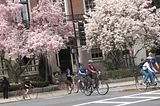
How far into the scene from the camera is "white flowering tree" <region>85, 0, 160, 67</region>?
25.4 metres

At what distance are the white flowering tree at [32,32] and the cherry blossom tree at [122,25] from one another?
91.6 inches

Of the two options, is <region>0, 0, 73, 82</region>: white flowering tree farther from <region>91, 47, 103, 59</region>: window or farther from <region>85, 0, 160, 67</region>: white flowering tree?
<region>91, 47, 103, 59</region>: window

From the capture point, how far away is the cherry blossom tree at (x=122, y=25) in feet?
83.2

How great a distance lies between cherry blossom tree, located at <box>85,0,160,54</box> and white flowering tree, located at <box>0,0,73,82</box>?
2328 millimetres

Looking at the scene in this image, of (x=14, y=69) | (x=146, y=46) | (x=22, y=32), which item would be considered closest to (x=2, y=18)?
(x=22, y=32)

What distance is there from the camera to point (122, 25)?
83.4 feet

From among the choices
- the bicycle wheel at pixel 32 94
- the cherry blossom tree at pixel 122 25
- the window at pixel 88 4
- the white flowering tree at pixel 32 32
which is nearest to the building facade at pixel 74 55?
the window at pixel 88 4

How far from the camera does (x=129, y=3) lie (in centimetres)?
2598

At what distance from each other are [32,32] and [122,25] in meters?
7.19

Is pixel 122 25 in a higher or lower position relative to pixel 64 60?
higher

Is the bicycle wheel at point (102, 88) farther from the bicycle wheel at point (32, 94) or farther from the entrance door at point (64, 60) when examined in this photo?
the entrance door at point (64, 60)

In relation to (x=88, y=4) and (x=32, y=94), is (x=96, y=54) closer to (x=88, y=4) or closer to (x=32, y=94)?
(x=88, y=4)

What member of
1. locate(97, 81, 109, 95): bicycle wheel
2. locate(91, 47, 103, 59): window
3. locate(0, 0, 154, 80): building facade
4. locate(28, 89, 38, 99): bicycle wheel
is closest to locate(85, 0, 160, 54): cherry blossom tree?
locate(0, 0, 154, 80): building facade

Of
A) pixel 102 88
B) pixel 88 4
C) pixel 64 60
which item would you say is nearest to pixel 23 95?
pixel 102 88
